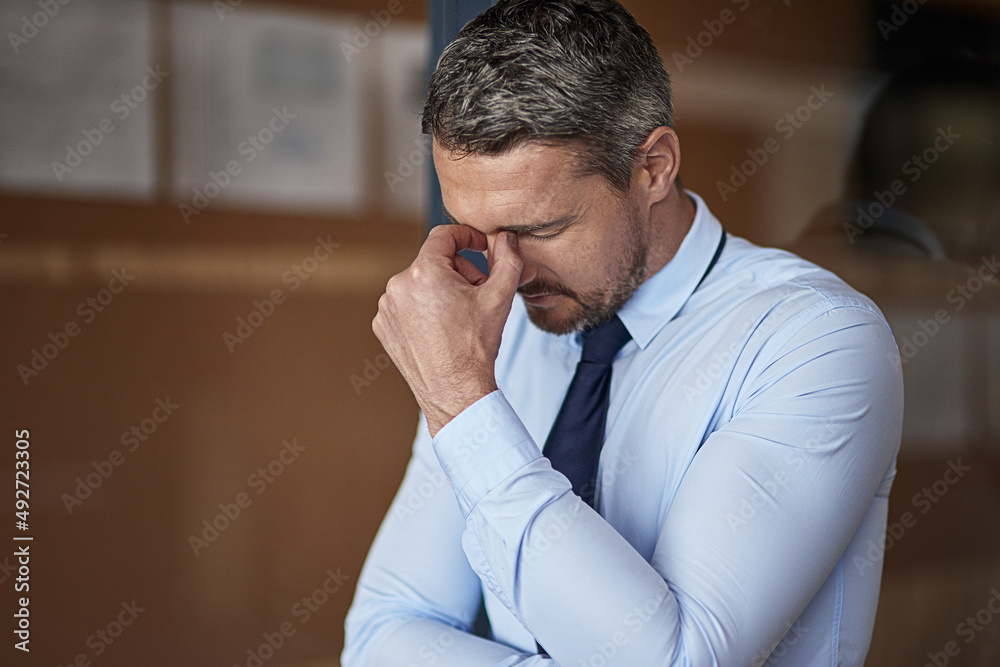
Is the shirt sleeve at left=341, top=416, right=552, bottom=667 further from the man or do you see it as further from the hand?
the hand

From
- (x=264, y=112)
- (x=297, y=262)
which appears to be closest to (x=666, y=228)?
(x=297, y=262)

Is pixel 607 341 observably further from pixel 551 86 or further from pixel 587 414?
pixel 551 86

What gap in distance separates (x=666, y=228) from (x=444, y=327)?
0.41 m

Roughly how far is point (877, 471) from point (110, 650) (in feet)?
6.87

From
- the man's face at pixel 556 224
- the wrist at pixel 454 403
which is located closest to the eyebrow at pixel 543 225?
the man's face at pixel 556 224

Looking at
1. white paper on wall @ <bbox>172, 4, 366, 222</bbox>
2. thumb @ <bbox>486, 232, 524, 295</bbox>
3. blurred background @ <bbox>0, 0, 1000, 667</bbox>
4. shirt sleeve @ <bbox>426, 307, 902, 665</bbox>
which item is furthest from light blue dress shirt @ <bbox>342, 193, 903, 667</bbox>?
white paper on wall @ <bbox>172, 4, 366, 222</bbox>

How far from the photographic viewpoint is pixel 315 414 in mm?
2447

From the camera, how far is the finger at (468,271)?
104 centimetres

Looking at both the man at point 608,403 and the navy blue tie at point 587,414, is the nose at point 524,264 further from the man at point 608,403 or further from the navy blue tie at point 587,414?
the navy blue tie at point 587,414

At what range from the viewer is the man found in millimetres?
790

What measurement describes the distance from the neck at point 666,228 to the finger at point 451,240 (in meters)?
0.24

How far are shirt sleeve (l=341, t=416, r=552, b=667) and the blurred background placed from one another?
75 centimetres

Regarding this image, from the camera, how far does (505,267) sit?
971mm

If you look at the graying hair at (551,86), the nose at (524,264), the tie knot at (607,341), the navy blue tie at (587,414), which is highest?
the graying hair at (551,86)
